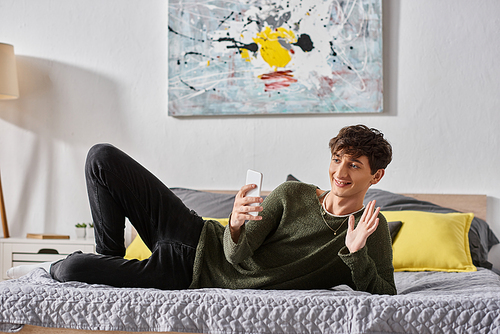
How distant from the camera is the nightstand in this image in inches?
105

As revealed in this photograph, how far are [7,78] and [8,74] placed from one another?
0.09ft

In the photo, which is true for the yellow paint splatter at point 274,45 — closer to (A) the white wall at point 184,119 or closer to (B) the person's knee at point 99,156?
(A) the white wall at point 184,119

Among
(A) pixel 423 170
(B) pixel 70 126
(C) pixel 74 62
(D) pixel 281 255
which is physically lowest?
(D) pixel 281 255

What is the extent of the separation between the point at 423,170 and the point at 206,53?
1.42 meters

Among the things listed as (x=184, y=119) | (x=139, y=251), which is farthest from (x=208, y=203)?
(x=184, y=119)

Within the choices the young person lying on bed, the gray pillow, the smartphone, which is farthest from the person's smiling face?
the gray pillow

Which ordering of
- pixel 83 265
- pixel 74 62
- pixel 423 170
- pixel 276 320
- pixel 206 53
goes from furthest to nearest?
pixel 74 62 → pixel 206 53 → pixel 423 170 → pixel 83 265 → pixel 276 320

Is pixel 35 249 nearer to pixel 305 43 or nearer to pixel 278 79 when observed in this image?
pixel 278 79

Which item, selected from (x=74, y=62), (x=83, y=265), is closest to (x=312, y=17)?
(x=74, y=62)

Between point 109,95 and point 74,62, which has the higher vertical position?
point 74,62

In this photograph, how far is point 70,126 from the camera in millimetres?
2977

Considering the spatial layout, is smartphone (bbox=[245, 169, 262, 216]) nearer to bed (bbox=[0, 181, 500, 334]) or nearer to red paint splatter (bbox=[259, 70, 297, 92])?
bed (bbox=[0, 181, 500, 334])

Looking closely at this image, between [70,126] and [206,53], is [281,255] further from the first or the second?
[70,126]

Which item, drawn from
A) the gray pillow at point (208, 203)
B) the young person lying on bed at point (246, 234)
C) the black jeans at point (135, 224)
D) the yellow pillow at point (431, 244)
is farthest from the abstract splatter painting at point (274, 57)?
the black jeans at point (135, 224)
